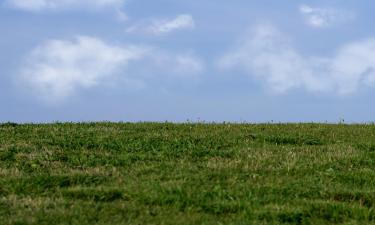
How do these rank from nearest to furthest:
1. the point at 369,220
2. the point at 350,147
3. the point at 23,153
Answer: the point at 369,220
the point at 23,153
the point at 350,147

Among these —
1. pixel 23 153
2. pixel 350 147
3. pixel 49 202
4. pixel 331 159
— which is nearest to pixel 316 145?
pixel 350 147

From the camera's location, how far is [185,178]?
1350 centimetres

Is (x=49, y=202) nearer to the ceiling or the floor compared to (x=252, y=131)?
nearer to the floor

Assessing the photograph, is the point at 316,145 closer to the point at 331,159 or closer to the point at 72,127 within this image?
the point at 331,159

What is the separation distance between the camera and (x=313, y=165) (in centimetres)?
1537

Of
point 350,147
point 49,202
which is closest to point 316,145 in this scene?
point 350,147

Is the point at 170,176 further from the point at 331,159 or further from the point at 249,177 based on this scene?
the point at 331,159

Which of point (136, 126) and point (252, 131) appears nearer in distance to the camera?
point (252, 131)

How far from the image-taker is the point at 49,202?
11.7 meters

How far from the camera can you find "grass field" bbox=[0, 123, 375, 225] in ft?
36.7

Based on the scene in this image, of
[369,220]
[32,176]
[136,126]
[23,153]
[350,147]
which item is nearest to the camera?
[369,220]

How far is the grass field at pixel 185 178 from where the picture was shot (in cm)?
1120

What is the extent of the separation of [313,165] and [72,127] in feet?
37.6

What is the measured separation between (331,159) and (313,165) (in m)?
0.98
